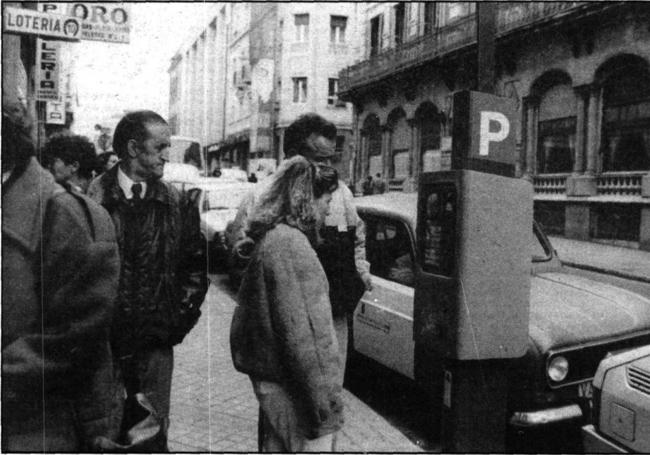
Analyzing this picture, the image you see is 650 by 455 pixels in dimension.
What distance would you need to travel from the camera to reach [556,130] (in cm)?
1947

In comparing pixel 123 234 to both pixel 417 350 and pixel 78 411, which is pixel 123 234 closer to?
pixel 78 411

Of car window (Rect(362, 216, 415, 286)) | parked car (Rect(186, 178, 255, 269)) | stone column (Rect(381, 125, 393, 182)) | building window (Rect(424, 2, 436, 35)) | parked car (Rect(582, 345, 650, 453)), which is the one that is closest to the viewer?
parked car (Rect(582, 345, 650, 453))

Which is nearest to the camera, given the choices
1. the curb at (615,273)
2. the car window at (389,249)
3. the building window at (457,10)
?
the car window at (389,249)

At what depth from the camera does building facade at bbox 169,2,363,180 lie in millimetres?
36375

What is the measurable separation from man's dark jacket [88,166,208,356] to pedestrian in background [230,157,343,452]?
20.2 inches

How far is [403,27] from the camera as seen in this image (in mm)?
27875

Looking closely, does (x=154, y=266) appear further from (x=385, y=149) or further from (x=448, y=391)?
(x=385, y=149)

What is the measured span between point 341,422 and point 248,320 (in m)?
0.52

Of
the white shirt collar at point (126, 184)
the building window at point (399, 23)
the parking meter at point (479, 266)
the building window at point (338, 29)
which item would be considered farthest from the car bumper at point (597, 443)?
Result: the building window at point (338, 29)

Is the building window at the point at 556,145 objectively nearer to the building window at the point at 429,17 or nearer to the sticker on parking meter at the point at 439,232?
the building window at the point at 429,17

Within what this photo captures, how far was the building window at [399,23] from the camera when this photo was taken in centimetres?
2791

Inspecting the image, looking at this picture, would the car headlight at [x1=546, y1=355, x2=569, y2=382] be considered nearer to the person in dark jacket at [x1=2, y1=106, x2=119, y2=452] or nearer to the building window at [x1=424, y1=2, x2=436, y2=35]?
the person in dark jacket at [x1=2, y1=106, x2=119, y2=452]

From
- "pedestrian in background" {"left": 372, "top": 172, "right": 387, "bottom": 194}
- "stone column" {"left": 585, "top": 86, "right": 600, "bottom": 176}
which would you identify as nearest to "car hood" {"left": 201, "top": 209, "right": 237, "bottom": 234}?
"stone column" {"left": 585, "top": 86, "right": 600, "bottom": 176}

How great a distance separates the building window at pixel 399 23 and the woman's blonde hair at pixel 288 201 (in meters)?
26.5
